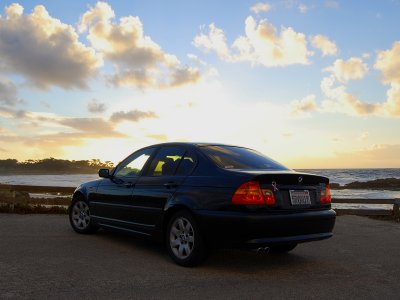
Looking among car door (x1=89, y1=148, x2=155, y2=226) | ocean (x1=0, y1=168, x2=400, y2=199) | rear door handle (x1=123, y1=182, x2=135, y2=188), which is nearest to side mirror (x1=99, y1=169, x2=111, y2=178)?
car door (x1=89, y1=148, x2=155, y2=226)

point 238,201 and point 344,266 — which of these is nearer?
point 238,201

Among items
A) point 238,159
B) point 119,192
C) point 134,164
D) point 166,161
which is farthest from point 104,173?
point 238,159

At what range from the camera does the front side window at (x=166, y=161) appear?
20.6ft

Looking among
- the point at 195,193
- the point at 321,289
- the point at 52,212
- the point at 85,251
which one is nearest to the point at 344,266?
the point at 321,289

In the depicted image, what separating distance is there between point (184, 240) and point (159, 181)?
38.4 inches

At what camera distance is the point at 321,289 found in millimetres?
4738

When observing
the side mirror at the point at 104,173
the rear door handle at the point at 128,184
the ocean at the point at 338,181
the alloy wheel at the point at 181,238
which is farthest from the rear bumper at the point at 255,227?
the ocean at the point at 338,181

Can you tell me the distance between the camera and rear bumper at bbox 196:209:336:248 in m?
5.12

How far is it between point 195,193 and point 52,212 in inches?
291

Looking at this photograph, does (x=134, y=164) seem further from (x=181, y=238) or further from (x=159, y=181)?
(x=181, y=238)

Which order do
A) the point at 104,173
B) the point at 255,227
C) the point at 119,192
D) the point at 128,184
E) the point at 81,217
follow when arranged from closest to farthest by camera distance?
1. the point at 255,227
2. the point at 128,184
3. the point at 119,192
4. the point at 104,173
5. the point at 81,217

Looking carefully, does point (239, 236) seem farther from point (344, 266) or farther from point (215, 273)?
point (344, 266)

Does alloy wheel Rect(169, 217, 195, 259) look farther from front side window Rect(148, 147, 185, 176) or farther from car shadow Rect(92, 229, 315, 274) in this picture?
front side window Rect(148, 147, 185, 176)

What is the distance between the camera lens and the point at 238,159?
6145 mm
